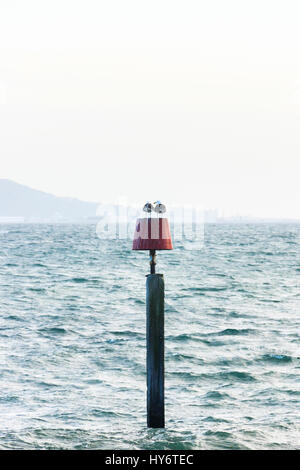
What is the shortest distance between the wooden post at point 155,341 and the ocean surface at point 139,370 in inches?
19.4

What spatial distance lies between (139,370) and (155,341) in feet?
14.5

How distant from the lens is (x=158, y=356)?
319 inches

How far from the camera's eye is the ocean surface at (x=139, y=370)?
344 inches

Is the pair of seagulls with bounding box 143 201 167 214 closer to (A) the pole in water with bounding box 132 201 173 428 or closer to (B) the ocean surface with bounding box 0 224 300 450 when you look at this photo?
(A) the pole in water with bounding box 132 201 173 428

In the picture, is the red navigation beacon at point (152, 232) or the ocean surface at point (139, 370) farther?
the ocean surface at point (139, 370)

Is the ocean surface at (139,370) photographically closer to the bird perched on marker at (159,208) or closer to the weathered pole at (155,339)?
the weathered pole at (155,339)

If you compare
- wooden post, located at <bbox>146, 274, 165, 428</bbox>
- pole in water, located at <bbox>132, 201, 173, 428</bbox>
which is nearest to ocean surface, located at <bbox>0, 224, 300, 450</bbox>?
wooden post, located at <bbox>146, 274, 165, 428</bbox>

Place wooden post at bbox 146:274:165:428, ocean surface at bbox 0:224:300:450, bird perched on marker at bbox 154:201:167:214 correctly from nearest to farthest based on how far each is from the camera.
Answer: wooden post at bbox 146:274:165:428 < bird perched on marker at bbox 154:201:167:214 < ocean surface at bbox 0:224:300:450

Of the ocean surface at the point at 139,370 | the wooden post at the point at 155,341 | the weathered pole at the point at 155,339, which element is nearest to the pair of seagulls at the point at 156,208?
the weathered pole at the point at 155,339

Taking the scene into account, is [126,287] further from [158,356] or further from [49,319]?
[158,356]

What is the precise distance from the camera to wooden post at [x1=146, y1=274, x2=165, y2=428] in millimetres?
7914

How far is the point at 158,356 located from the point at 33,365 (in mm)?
4957

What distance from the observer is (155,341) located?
8.06 meters

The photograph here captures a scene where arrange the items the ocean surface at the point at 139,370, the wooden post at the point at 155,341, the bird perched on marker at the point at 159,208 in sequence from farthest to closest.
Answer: the ocean surface at the point at 139,370, the bird perched on marker at the point at 159,208, the wooden post at the point at 155,341
